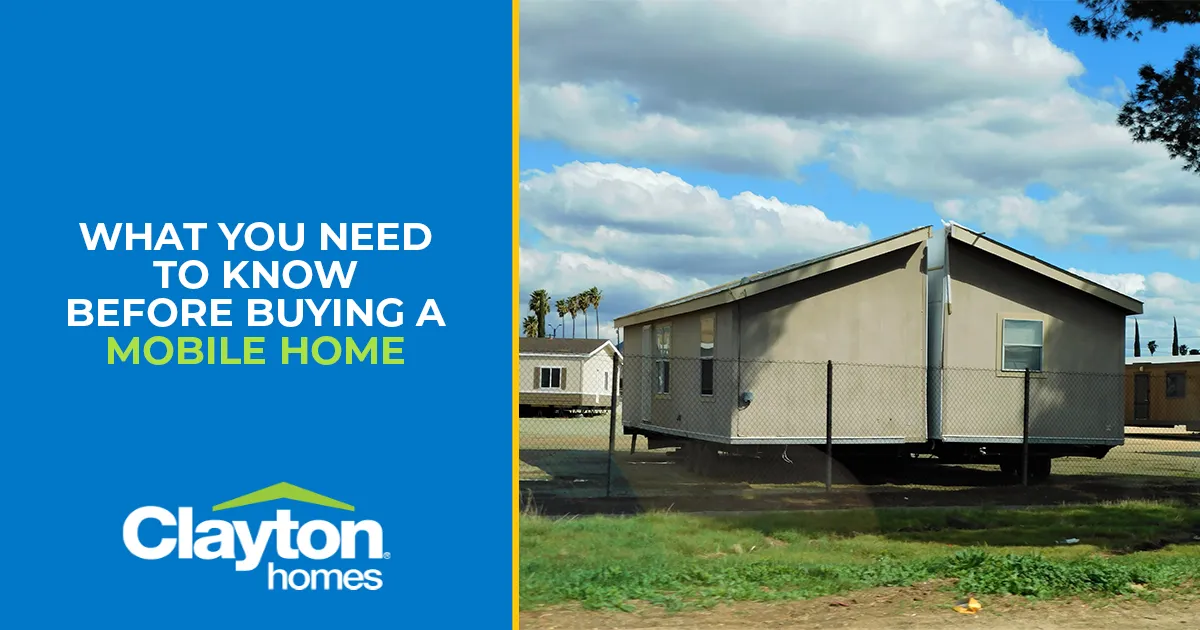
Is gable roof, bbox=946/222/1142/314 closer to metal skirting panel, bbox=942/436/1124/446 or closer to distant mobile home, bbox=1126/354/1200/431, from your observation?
metal skirting panel, bbox=942/436/1124/446

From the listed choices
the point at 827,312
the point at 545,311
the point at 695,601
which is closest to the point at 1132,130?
the point at 827,312

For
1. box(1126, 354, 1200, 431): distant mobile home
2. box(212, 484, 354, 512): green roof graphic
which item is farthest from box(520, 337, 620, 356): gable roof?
box(212, 484, 354, 512): green roof graphic

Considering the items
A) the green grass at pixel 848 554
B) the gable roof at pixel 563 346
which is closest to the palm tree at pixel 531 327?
the gable roof at pixel 563 346

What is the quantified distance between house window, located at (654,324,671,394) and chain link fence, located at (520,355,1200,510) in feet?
0.17

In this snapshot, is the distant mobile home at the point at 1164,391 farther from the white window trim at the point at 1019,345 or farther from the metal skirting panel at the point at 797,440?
the metal skirting panel at the point at 797,440

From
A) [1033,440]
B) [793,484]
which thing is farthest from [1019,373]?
[793,484]

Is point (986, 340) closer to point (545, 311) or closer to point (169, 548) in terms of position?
point (169, 548)

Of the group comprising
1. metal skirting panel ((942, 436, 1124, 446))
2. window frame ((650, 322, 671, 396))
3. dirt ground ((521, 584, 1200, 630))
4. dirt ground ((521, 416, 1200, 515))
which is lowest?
dirt ground ((521, 416, 1200, 515))

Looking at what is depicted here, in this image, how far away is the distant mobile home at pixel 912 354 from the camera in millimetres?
16250

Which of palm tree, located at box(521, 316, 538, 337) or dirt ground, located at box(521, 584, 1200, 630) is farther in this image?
palm tree, located at box(521, 316, 538, 337)

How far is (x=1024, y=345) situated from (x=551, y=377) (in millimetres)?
26074

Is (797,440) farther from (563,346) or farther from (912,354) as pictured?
(563,346)

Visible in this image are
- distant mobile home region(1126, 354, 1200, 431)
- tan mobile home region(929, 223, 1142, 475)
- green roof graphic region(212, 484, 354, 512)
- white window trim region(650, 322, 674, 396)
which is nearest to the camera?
green roof graphic region(212, 484, 354, 512)

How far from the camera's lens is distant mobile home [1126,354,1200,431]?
33.2 meters
